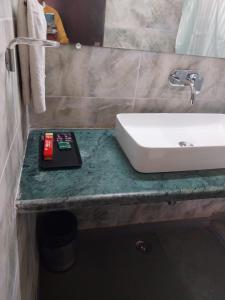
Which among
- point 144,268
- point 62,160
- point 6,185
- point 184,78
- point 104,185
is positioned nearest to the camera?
point 6,185

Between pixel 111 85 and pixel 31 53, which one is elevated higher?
pixel 31 53

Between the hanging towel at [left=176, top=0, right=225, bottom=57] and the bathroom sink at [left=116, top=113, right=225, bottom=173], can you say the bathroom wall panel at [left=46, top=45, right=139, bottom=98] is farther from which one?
the hanging towel at [left=176, top=0, right=225, bottom=57]

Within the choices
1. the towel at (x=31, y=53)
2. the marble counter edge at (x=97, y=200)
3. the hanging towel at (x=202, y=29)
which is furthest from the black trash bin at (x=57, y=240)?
the hanging towel at (x=202, y=29)

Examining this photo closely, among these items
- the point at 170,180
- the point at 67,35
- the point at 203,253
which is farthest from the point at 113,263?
the point at 67,35

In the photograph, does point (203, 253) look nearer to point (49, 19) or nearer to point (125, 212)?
point (125, 212)

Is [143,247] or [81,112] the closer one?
[81,112]

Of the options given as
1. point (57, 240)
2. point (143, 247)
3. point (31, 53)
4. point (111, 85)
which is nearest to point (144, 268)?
point (143, 247)

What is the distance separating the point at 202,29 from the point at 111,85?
555 mm

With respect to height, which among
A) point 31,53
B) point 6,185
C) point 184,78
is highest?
point 31,53

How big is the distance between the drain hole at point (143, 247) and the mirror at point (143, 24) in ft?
4.10

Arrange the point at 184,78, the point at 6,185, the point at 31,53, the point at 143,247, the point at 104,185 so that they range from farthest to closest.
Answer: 1. the point at 143,247
2. the point at 184,78
3. the point at 104,185
4. the point at 31,53
5. the point at 6,185

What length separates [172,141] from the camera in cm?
117

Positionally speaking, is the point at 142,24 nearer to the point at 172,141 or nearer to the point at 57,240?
the point at 172,141

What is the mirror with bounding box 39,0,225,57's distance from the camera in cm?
101
